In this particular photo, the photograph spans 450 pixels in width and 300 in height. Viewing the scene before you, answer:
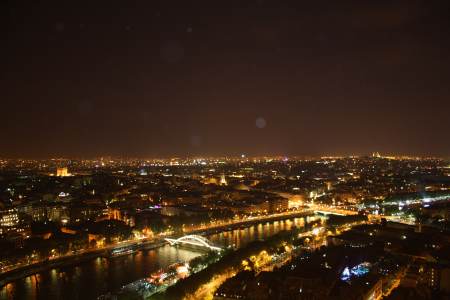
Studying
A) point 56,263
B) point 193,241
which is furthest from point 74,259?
point 193,241

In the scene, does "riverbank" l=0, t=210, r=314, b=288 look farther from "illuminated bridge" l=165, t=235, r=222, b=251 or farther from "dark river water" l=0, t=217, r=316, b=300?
"illuminated bridge" l=165, t=235, r=222, b=251

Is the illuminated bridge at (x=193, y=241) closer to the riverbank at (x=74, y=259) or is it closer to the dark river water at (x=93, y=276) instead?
the dark river water at (x=93, y=276)

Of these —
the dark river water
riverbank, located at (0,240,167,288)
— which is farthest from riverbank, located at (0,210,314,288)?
the dark river water

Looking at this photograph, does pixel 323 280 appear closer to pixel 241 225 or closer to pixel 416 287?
pixel 416 287

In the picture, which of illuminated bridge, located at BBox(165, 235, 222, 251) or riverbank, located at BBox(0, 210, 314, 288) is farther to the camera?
illuminated bridge, located at BBox(165, 235, 222, 251)

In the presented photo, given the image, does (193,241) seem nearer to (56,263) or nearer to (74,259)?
(74,259)


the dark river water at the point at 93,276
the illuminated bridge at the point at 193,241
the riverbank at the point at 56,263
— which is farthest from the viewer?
the illuminated bridge at the point at 193,241

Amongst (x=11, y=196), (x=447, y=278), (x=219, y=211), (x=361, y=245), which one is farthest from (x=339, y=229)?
(x=11, y=196)

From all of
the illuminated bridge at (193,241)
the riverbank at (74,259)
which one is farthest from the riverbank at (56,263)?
the illuminated bridge at (193,241)

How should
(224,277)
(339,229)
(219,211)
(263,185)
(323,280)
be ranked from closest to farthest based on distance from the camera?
(323,280)
(224,277)
(339,229)
(219,211)
(263,185)
